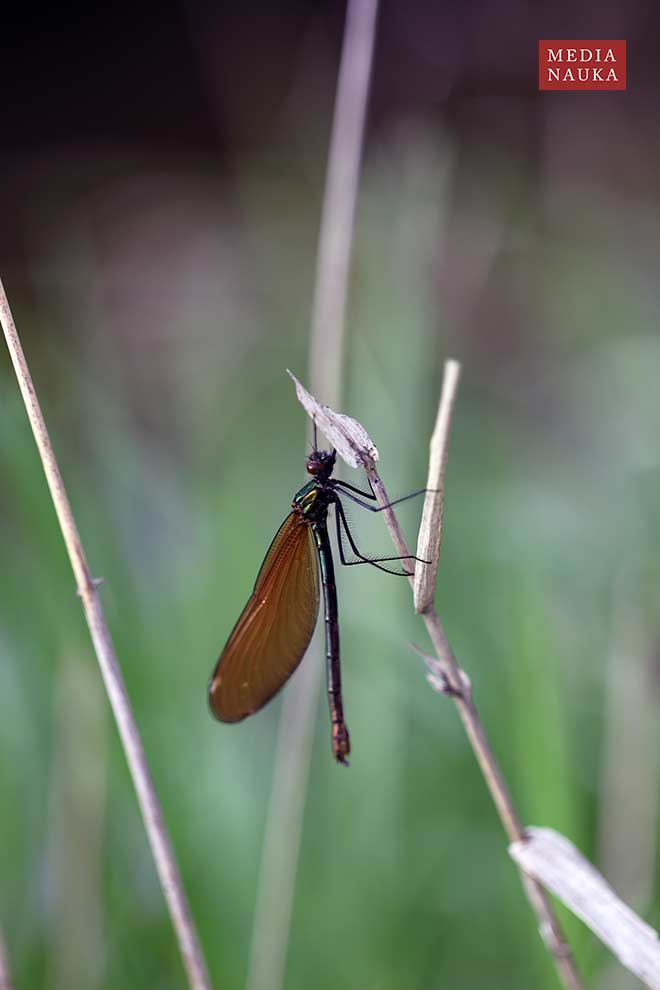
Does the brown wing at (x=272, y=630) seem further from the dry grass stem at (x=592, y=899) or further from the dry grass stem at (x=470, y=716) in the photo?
the dry grass stem at (x=592, y=899)

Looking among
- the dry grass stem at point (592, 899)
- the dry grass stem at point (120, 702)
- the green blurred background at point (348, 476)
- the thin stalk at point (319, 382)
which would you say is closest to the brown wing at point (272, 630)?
the thin stalk at point (319, 382)

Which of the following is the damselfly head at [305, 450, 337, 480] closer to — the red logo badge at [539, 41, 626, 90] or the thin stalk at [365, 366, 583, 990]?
the thin stalk at [365, 366, 583, 990]

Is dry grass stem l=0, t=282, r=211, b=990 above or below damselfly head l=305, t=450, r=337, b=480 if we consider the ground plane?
below

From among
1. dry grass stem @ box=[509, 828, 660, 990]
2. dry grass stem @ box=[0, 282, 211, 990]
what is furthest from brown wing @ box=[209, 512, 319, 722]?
dry grass stem @ box=[509, 828, 660, 990]

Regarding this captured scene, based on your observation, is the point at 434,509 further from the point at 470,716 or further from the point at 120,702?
the point at 120,702

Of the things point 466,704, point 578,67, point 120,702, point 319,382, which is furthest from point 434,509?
point 578,67

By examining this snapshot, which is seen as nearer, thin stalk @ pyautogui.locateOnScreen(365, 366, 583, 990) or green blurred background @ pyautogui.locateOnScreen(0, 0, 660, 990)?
thin stalk @ pyautogui.locateOnScreen(365, 366, 583, 990)

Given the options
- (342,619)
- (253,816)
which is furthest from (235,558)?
(253,816)
